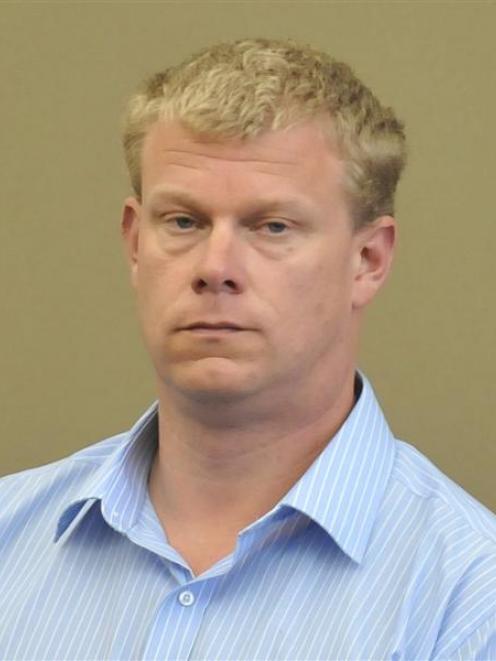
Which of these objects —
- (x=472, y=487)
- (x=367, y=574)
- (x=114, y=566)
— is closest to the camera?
(x=367, y=574)

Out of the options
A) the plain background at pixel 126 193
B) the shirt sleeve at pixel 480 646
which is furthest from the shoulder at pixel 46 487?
the plain background at pixel 126 193

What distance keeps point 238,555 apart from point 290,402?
0.19 meters

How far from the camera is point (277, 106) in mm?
2062

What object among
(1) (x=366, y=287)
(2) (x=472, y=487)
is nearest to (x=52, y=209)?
(2) (x=472, y=487)

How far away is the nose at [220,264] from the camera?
2008 millimetres

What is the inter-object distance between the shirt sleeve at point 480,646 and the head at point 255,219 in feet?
1.20

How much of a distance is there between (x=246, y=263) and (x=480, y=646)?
0.50 m

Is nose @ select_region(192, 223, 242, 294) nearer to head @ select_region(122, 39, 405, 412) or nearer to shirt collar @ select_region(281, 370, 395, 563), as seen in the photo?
head @ select_region(122, 39, 405, 412)

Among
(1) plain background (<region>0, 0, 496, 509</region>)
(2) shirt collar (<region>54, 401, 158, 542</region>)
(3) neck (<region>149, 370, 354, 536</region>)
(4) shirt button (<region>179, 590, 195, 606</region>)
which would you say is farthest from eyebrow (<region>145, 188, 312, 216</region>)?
(1) plain background (<region>0, 0, 496, 509</region>)

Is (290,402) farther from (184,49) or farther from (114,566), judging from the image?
(184,49)

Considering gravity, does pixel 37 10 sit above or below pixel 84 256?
above

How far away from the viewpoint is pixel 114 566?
2145mm

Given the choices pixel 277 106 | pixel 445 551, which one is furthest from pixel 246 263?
pixel 445 551

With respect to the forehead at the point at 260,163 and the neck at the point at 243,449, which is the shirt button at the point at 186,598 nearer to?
the neck at the point at 243,449
